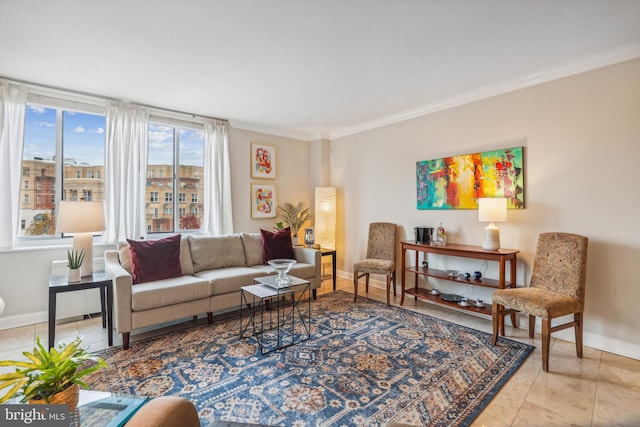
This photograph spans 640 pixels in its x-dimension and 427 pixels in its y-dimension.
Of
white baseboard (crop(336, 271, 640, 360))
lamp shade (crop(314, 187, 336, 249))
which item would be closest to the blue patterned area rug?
white baseboard (crop(336, 271, 640, 360))

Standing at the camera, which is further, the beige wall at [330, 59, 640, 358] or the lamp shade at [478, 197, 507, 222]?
the lamp shade at [478, 197, 507, 222]

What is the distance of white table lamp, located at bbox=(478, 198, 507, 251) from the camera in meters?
3.13

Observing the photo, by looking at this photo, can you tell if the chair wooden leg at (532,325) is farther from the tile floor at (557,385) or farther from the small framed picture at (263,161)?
the small framed picture at (263,161)

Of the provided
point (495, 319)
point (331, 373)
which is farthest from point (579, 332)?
point (331, 373)

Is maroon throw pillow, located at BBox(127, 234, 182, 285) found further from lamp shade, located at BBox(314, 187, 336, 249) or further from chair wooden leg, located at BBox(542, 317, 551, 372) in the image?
chair wooden leg, located at BBox(542, 317, 551, 372)

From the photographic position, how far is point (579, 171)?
2.91 metres

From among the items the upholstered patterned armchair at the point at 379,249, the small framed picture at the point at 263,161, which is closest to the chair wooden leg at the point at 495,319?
the upholstered patterned armchair at the point at 379,249

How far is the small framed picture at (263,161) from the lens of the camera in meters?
5.06

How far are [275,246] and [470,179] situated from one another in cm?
257

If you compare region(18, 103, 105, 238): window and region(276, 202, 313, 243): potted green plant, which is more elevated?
region(18, 103, 105, 238): window

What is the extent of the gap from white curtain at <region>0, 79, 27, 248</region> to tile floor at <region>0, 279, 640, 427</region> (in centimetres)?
106

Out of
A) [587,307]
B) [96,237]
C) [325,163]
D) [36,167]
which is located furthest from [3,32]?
[587,307]

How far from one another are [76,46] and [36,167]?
5.48 ft

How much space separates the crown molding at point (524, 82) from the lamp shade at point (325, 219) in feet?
4.30
